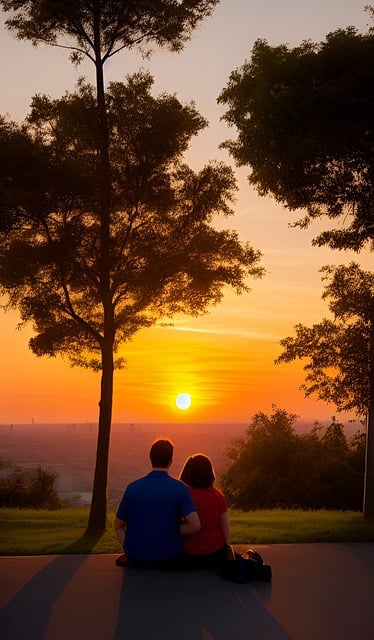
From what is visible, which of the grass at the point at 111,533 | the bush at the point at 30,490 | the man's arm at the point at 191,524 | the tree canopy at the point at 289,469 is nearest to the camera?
the man's arm at the point at 191,524

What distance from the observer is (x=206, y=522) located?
902cm

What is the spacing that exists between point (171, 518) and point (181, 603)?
47.1 inches

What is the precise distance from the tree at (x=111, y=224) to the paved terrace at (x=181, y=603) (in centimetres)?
578

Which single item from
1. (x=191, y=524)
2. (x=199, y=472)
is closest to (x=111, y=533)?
(x=199, y=472)

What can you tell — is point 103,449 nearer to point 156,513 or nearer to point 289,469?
point 156,513

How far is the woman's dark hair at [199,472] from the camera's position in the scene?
922cm

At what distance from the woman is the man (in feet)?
0.66

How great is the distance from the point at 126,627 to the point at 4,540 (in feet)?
21.1

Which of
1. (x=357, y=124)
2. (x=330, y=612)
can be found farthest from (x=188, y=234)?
(x=330, y=612)

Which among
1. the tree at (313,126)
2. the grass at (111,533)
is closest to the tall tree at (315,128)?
the tree at (313,126)

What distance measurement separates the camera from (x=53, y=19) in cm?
1639

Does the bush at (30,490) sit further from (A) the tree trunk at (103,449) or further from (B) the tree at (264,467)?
(A) the tree trunk at (103,449)

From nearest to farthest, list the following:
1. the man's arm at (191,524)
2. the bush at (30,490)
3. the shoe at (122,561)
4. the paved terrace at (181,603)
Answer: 1. the paved terrace at (181,603)
2. the man's arm at (191,524)
3. the shoe at (122,561)
4. the bush at (30,490)

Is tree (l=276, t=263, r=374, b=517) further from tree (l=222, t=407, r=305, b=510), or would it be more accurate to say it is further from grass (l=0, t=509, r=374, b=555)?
tree (l=222, t=407, r=305, b=510)
